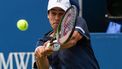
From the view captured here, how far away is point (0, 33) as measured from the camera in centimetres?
602

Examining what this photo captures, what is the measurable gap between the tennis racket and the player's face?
13 cm

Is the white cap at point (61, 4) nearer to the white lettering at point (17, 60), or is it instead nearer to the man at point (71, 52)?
the man at point (71, 52)

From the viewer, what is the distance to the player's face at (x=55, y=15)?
3.58m

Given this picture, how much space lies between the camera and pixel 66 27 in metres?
3.38

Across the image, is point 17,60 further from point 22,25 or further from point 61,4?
point 61,4

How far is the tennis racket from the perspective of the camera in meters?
3.26

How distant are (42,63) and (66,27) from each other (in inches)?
11.1

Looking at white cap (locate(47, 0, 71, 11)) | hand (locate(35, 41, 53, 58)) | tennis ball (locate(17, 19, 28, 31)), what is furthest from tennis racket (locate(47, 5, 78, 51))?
tennis ball (locate(17, 19, 28, 31))

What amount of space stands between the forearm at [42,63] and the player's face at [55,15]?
0.86 feet

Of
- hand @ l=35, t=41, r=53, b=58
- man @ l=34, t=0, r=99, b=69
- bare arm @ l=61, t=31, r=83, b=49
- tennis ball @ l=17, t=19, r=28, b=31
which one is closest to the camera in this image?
hand @ l=35, t=41, r=53, b=58

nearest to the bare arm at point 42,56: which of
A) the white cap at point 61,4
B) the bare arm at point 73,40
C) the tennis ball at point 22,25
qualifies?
the bare arm at point 73,40

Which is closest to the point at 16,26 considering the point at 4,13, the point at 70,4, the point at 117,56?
the point at 4,13

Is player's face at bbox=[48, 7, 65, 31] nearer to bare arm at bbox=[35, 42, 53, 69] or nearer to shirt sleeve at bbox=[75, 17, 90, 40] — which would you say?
shirt sleeve at bbox=[75, 17, 90, 40]

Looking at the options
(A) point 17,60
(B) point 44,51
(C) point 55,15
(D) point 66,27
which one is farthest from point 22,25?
(B) point 44,51
